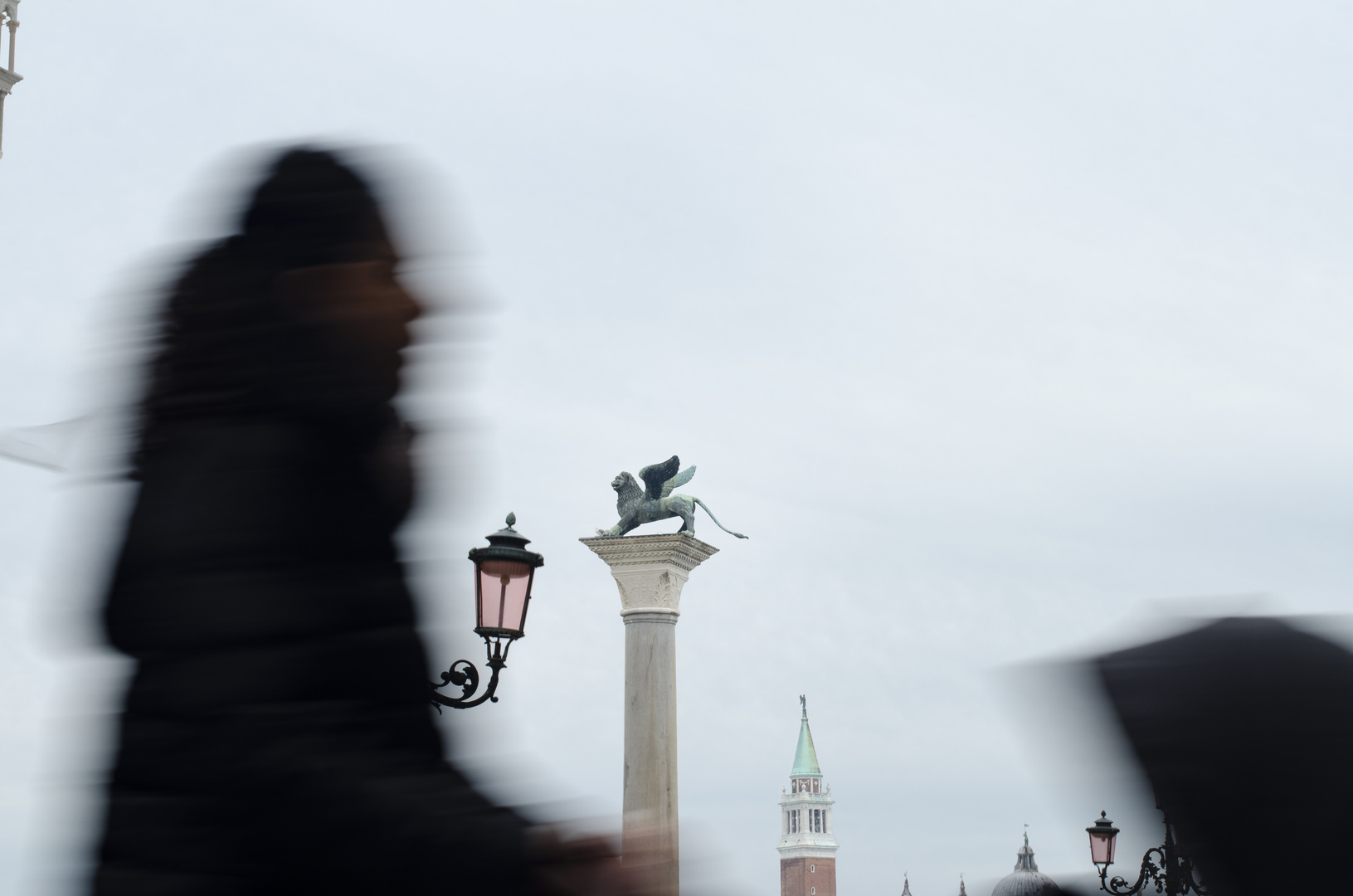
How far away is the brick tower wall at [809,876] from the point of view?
399ft

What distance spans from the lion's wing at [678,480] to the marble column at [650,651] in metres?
0.72

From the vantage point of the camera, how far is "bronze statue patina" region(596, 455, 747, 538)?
1684cm

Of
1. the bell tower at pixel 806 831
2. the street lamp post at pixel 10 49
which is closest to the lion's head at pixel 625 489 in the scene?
the street lamp post at pixel 10 49

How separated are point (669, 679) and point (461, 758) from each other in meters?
15.0

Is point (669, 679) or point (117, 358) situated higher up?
point (669, 679)

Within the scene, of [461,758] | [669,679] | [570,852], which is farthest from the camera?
[669,679]

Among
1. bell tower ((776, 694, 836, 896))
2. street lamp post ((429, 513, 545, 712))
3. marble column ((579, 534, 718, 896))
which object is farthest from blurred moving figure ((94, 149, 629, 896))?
bell tower ((776, 694, 836, 896))

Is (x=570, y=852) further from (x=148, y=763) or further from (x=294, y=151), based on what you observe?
(x=294, y=151)

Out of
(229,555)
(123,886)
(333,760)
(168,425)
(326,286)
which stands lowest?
(123,886)

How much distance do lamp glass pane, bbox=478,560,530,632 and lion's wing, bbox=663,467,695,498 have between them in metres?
10.7

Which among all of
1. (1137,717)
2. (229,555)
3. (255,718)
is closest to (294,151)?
(229,555)

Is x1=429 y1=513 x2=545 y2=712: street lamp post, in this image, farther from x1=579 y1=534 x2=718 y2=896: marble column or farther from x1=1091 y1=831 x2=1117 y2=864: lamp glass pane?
x1=579 y1=534 x2=718 y2=896: marble column

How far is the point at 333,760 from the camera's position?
53.1 inches

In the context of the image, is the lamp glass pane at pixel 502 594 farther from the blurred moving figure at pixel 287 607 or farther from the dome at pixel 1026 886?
the blurred moving figure at pixel 287 607
